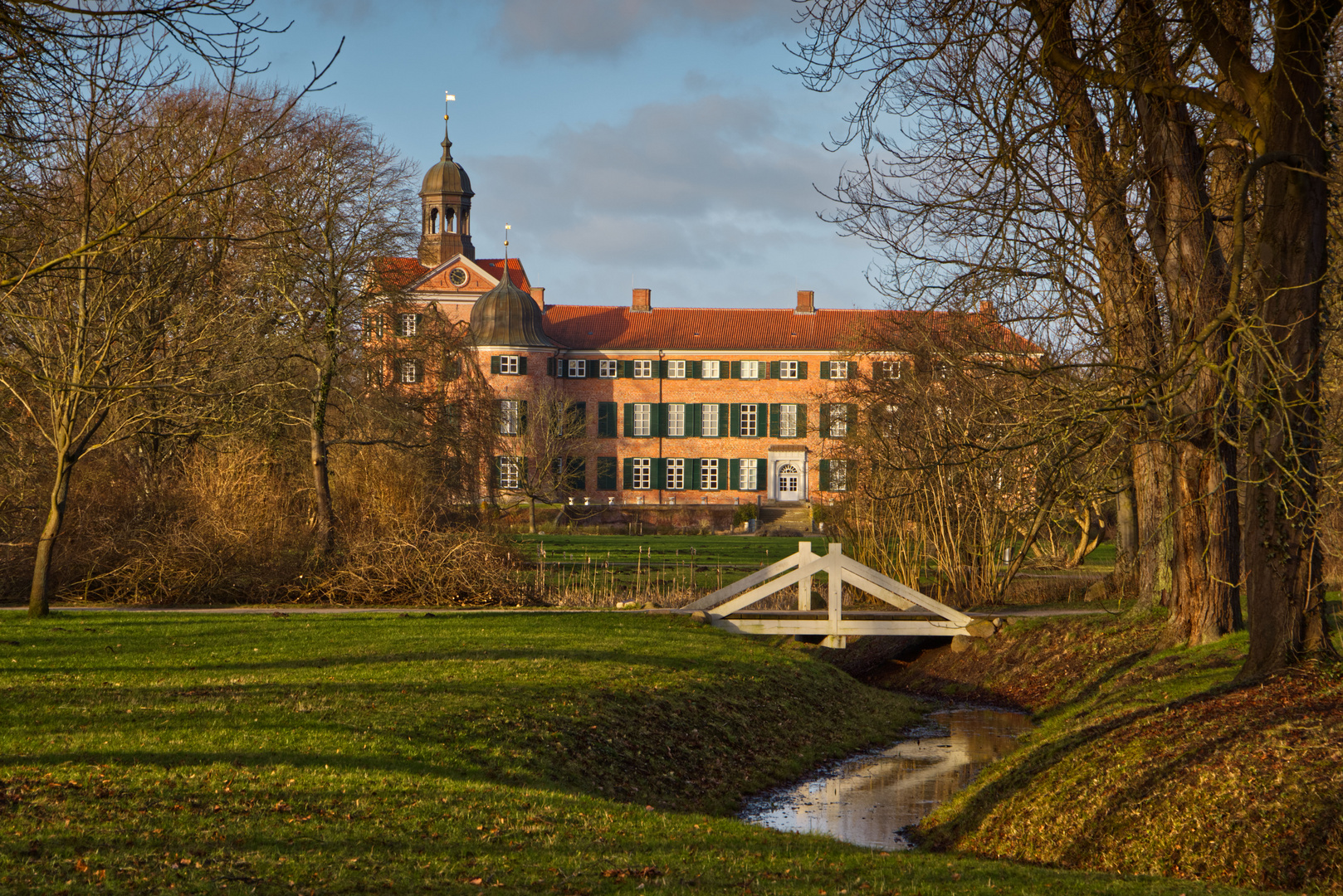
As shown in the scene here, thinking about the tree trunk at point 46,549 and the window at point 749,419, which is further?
the window at point 749,419

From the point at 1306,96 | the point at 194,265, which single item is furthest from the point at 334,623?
the point at 1306,96

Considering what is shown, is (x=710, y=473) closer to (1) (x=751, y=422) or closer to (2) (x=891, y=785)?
(1) (x=751, y=422)

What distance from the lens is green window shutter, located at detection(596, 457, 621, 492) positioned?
4906 centimetres

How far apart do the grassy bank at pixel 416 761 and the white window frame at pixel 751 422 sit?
3596cm

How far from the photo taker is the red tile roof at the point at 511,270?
53688mm

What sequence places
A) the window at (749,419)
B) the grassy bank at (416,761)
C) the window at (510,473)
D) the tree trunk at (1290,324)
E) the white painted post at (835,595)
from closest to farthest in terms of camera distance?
the grassy bank at (416,761), the tree trunk at (1290,324), the white painted post at (835,595), the window at (510,473), the window at (749,419)

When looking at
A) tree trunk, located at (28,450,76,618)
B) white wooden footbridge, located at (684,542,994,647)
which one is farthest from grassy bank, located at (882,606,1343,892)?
tree trunk, located at (28,450,76,618)

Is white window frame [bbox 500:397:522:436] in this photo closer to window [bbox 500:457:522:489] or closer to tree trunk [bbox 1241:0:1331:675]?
window [bbox 500:457:522:489]

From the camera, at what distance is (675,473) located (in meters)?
49.9

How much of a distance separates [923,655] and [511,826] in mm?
11391

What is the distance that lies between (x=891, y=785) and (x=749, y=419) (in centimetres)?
3974

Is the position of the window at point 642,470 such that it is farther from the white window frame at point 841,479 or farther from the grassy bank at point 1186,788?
the grassy bank at point 1186,788

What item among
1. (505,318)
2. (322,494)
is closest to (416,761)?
(322,494)

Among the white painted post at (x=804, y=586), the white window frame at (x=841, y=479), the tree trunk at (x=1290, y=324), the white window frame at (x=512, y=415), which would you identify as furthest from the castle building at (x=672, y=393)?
the tree trunk at (x=1290, y=324)
